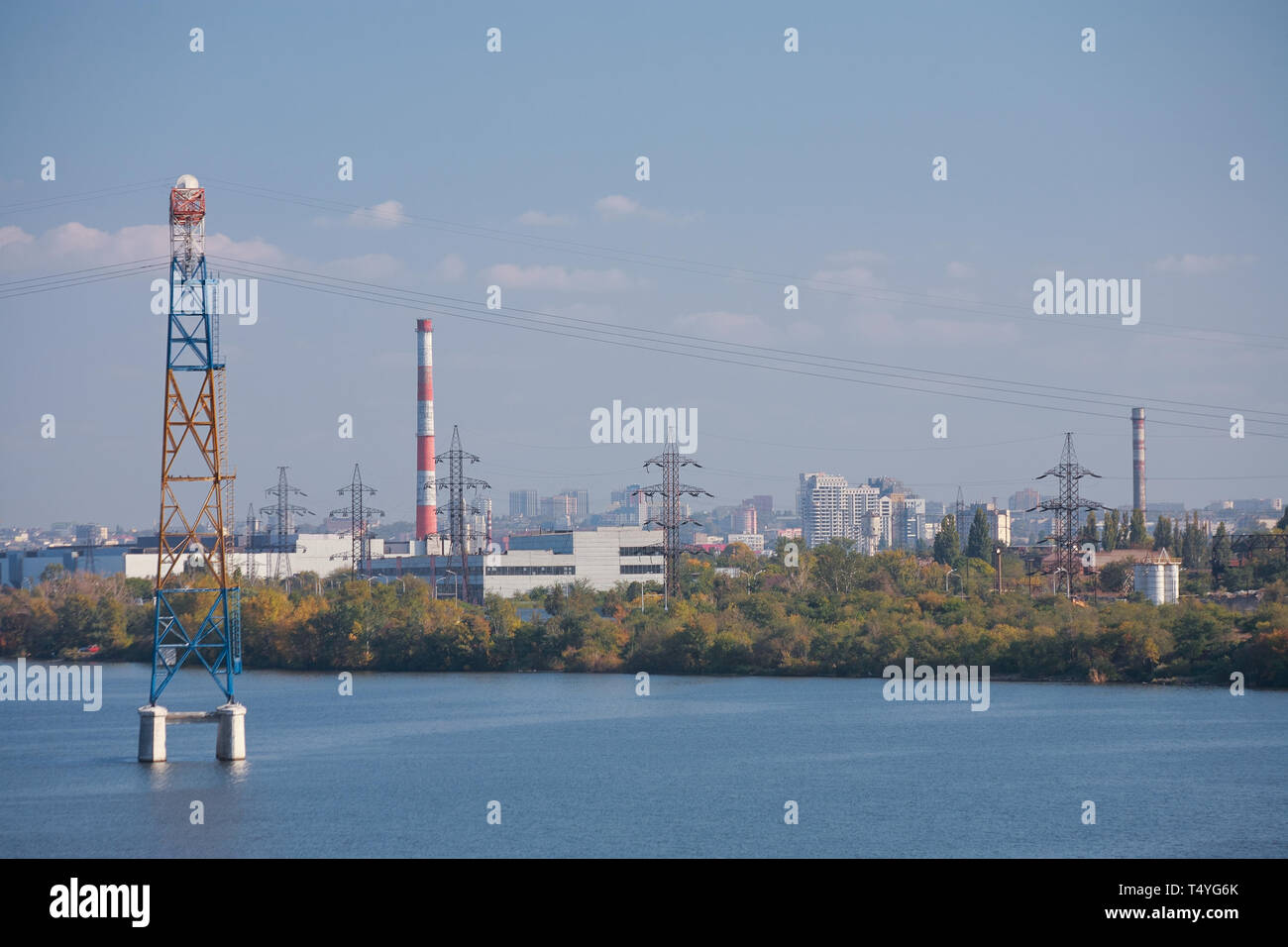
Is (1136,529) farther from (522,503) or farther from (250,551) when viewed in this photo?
(522,503)

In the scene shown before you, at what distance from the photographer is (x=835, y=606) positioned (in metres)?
34.5

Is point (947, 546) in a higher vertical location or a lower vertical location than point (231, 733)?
higher

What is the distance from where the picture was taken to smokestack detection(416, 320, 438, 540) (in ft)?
161

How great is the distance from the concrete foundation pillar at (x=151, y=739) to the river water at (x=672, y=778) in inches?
7.1

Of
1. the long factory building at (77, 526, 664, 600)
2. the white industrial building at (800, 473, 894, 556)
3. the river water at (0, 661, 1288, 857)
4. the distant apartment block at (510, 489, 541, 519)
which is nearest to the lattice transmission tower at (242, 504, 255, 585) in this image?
the long factory building at (77, 526, 664, 600)

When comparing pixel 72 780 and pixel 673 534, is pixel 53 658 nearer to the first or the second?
pixel 673 534

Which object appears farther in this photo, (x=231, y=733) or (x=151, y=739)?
(x=151, y=739)

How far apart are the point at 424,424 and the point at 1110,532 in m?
27.9

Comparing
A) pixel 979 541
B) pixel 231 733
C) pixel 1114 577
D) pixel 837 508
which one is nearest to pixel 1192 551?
pixel 979 541

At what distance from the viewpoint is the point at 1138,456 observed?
68.3 m

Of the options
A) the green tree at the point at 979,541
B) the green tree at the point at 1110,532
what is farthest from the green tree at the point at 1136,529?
the green tree at the point at 979,541

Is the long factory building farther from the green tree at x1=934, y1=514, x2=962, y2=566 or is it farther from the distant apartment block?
the distant apartment block
